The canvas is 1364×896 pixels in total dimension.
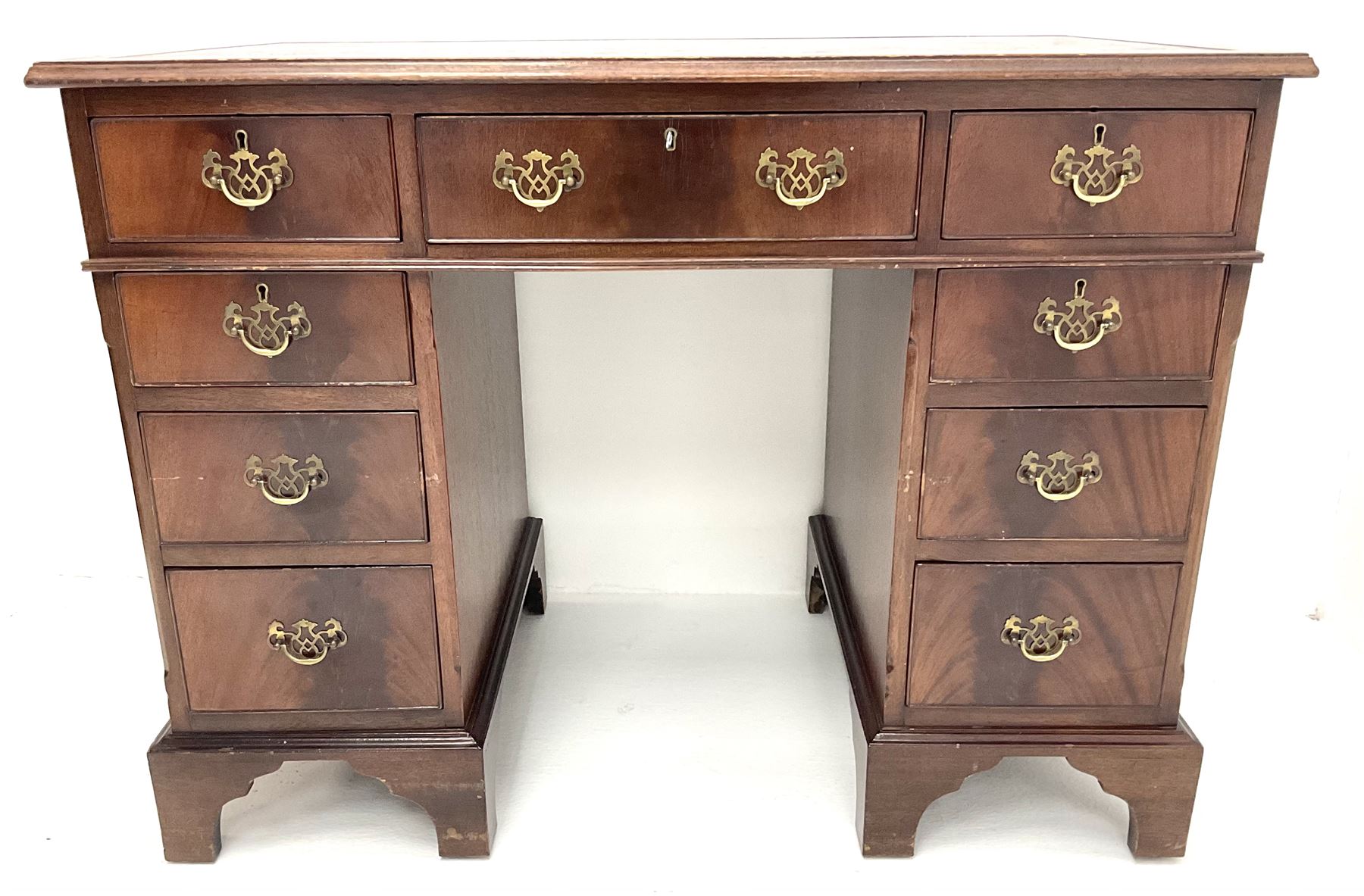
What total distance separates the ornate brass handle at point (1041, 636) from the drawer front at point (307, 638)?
75 centimetres

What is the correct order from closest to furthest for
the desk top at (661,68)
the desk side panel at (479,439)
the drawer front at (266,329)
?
the desk top at (661,68), the drawer front at (266,329), the desk side panel at (479,439)

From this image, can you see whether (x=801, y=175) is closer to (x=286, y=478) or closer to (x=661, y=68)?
(x=661, y=68)

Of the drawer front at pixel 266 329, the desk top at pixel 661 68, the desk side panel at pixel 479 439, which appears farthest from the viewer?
the desk side panel at pixel 479 439

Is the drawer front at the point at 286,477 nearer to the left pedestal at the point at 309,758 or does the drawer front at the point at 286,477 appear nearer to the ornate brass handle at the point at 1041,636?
the left pedestal at the point at 309,758

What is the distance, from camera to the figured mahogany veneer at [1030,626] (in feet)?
4.58

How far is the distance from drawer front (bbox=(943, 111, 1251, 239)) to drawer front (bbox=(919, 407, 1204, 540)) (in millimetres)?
223

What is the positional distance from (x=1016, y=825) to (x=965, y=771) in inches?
7.5

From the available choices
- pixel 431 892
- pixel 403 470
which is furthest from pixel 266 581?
pixel 431 892

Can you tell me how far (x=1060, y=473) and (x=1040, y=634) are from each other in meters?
0.22

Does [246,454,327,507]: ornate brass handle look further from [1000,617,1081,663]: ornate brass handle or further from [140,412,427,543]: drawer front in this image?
[1000,617,1081,663]: ornate brass handle

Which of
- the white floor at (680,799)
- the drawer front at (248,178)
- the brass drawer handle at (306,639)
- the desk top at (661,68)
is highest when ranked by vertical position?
the desk top at (661,68)

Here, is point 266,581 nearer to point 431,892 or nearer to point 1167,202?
point 431,892

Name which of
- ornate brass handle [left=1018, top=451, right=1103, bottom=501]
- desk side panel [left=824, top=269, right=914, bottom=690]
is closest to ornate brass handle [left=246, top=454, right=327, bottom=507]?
desk side panel [left=824, top=269, right=914, bottom=690]

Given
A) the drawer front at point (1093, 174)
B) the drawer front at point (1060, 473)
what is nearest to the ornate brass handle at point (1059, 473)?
the drawer front at point (1060, 473)
